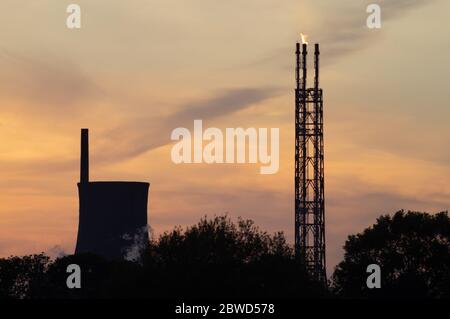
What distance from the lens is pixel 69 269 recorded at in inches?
4902

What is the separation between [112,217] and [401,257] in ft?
144

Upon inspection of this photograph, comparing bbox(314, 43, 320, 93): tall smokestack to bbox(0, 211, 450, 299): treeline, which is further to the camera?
bbox(314, 43, 320, 93): tall smokestack

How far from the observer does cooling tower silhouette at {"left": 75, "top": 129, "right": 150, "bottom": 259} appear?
436ft

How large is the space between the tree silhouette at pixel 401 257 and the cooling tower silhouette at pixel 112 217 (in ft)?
125

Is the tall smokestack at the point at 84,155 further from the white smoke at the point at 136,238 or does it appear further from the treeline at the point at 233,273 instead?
the treeline at the point at 233,273

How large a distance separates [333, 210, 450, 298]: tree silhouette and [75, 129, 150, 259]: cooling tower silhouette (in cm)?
3816

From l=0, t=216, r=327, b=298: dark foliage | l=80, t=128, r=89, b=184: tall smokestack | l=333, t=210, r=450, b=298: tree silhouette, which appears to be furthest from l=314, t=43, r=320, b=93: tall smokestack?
l=80, t=128, r=89, b=184: tall smokestack

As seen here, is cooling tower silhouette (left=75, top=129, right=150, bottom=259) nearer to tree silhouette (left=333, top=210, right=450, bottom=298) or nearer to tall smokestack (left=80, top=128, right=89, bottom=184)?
tall smokestack (left=80, top=128, right=89, bottom=184)

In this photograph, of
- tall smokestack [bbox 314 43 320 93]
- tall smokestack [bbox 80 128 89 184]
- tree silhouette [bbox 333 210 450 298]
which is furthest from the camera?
tall smokestack [bbox 80 128 89 184]

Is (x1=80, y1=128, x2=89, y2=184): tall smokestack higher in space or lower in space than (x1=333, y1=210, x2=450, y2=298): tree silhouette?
higher

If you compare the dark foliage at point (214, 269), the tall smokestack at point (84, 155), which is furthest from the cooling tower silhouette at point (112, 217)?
the dark foliage at point (214, 269)

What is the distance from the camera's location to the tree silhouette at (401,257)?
320 ft
